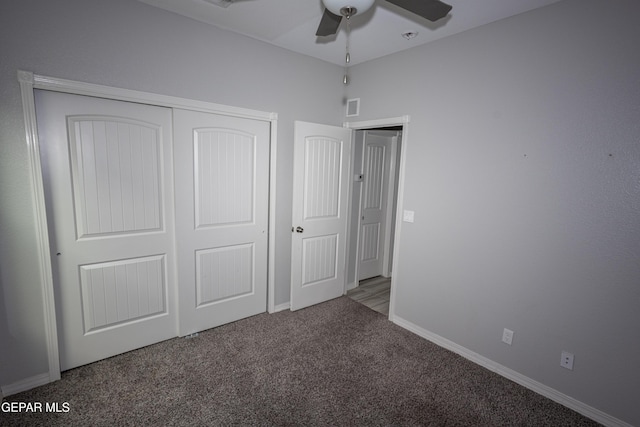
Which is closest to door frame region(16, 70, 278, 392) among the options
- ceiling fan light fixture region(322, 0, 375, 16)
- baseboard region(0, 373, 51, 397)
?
baseboard region(0, 373, 51, 397)

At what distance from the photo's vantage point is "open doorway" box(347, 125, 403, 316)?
12.6 ft

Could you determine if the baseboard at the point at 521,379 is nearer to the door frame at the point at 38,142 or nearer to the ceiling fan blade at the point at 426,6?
the ceiling fan blade at the point at 426,6

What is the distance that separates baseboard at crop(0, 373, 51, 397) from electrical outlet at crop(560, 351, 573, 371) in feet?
11.8

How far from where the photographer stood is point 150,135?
2.35 metres

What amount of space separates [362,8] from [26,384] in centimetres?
310

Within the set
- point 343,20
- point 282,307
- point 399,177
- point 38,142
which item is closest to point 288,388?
point 282,307

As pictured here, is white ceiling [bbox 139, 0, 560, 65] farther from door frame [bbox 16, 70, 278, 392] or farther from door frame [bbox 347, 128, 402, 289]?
door frame [bbox 347, 128, 402, 289]

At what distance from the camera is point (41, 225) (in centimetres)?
198

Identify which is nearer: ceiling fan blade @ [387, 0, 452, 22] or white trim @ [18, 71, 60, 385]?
ceiling fan blade @ [387, 0, 452, 22]

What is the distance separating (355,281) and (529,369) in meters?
2.13

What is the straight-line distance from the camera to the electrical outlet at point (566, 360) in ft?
6.80

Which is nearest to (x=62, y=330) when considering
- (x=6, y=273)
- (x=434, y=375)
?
(x=6, y=273)

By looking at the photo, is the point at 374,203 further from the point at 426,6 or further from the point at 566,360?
the point at 426,6

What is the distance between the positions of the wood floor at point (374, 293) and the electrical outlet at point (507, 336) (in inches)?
46.9
